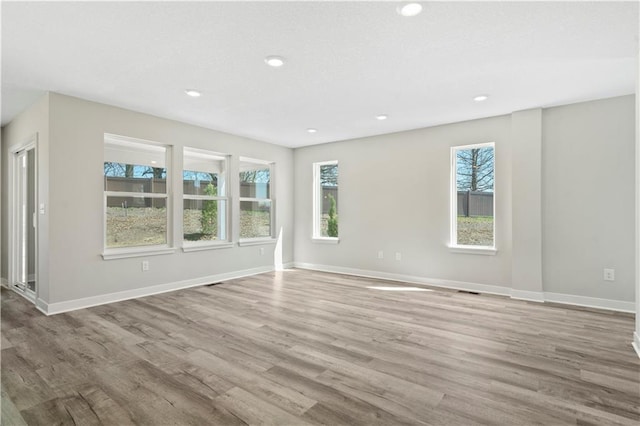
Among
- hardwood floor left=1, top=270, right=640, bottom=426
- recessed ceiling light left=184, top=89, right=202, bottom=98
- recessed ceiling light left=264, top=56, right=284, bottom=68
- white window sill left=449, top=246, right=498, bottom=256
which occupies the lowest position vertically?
hardwood floor left=1, top=270, right=640, bottom=426

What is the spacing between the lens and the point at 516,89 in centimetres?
359

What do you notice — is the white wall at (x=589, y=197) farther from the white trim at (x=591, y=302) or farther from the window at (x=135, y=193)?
the window at (x=135, y=193)

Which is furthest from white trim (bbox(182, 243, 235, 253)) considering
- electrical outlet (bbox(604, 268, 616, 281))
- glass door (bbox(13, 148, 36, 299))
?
electrical outlet (bbox(604, 268, 616, 281))

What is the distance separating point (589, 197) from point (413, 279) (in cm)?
258

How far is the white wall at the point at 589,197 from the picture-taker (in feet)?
12.5

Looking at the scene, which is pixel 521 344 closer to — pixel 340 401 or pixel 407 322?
pixel 407 322

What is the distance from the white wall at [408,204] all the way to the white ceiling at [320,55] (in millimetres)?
763

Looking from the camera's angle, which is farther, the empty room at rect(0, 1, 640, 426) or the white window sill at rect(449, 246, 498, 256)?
the white window sill at rect(449, 246, 498, 256)

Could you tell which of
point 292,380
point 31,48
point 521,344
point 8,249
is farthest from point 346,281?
point 8,249

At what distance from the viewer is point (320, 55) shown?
2.81 metres

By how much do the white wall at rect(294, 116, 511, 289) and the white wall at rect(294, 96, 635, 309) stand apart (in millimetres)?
16

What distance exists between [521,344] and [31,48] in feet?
15.8

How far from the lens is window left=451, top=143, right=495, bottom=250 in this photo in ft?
15.8

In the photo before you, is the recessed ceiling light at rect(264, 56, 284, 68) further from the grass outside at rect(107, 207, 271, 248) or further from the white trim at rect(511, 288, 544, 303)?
the white trim at rect(511, 288, 544, 303)
